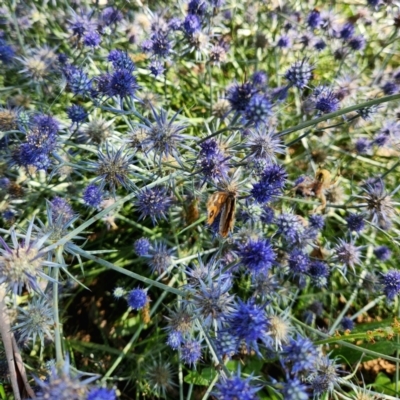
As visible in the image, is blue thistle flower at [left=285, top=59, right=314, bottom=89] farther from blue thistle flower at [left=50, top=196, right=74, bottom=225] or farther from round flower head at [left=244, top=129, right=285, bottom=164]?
blue thistle flower at [left=50, top=196, right=74, bottom=225]

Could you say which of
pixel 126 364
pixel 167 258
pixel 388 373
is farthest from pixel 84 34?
pixel 388 373

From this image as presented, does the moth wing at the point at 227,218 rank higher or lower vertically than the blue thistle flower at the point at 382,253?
higher

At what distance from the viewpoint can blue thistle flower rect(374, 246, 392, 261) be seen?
2.64m

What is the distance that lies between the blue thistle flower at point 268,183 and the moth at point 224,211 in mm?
104

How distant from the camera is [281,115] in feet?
10.4

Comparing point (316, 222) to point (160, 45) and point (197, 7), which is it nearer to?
point (160, 45)

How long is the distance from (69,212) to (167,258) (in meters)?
0.57

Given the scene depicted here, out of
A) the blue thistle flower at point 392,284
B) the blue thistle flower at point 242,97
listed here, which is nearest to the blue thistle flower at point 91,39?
the blue thistle flower at point 242,97

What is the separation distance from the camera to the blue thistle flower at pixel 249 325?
5.09 feet

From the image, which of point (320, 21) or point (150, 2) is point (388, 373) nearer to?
point (320, 21)

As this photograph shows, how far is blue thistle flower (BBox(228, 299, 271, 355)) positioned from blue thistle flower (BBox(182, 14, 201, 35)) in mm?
1557

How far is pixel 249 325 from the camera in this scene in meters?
1.56

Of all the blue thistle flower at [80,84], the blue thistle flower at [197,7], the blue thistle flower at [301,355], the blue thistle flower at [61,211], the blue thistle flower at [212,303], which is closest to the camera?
the blue thistle flower at [301,355]

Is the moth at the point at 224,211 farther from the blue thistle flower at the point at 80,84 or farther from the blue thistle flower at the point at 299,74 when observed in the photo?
the blue thistle flower at the point at 80,84
